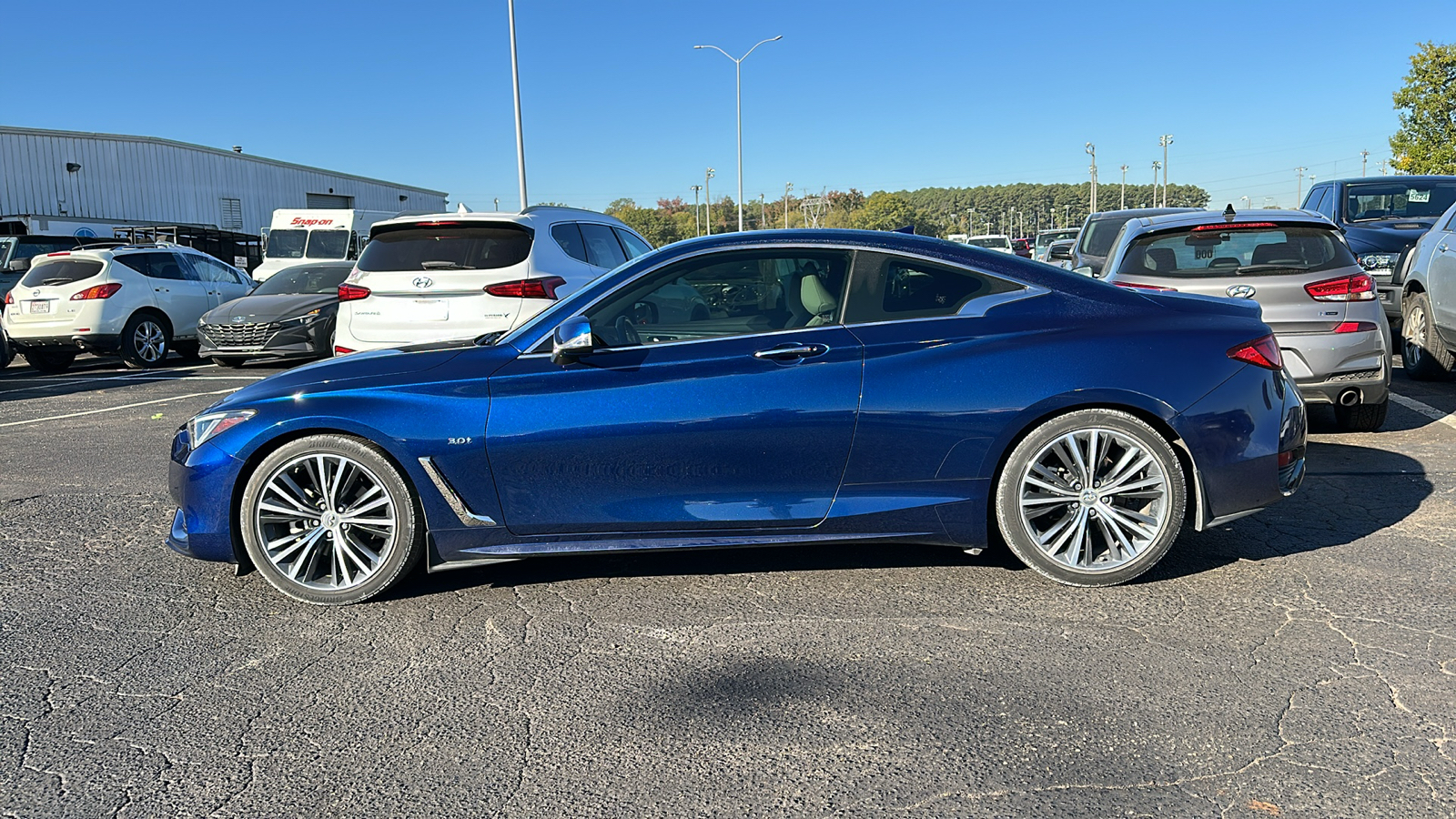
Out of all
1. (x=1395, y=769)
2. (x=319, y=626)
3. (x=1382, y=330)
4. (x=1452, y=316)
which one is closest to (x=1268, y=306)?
(x=1382, y=330)

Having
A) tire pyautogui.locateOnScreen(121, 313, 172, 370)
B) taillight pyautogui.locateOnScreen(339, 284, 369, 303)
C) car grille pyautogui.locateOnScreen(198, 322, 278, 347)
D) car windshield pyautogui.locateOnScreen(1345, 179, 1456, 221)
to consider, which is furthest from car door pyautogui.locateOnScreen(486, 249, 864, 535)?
tire pyautogui.locateOnScreen(121, 313, 172, 370)

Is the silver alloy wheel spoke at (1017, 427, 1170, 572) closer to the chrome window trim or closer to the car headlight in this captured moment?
the chrome window trim

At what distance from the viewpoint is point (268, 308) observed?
46.5ft

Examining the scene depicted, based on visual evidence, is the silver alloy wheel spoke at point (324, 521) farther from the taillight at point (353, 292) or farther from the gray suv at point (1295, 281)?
the gray suv at point (1295, 281)

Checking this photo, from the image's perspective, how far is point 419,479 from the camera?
170 inches

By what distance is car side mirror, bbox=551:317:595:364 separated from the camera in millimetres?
4270

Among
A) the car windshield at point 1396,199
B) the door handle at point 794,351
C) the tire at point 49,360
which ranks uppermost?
the car windshield at point 1396,199

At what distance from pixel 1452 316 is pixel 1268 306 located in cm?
312

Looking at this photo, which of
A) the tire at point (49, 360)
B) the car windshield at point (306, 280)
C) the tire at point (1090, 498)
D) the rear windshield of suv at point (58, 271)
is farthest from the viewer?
the car windshield at point (306, 280)

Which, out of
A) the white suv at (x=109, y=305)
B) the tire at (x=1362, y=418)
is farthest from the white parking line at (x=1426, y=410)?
the white suv at (x=109, y=305)

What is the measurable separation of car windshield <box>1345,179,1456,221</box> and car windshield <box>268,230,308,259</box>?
2038cm

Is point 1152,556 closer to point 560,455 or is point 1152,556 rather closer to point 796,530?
point 796,530

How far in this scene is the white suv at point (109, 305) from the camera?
47.2ft

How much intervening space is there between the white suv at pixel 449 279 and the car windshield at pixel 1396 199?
33.5 feet
